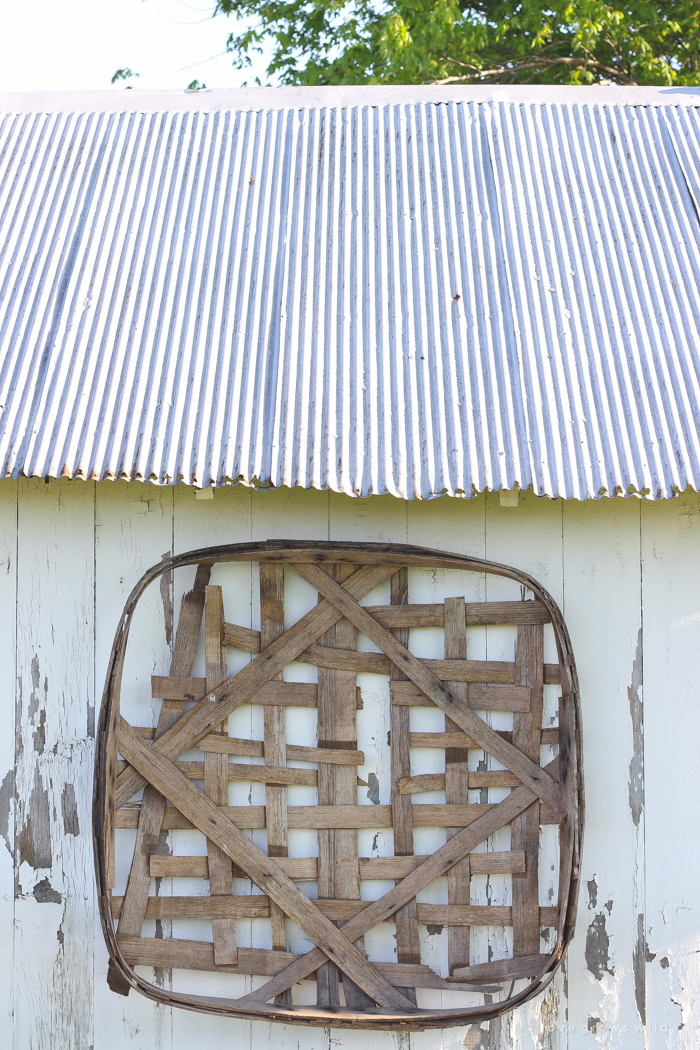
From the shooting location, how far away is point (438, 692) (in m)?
2.25

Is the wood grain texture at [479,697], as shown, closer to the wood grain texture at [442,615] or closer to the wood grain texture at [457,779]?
the wood grain texture at [457,779]

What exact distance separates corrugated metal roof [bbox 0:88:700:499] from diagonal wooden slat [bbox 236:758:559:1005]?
3.38ft

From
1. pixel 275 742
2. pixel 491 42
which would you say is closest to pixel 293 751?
pixel 275 742

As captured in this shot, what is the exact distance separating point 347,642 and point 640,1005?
1.51 metres

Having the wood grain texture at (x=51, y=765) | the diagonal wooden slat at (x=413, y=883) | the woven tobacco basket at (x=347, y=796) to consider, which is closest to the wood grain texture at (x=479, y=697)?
the woven tobacco basket at (x=347, y=796)

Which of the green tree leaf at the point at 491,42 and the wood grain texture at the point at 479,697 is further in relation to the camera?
the green tree leaf at the point at 491,42

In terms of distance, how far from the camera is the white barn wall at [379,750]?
2.30 m

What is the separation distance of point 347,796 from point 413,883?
328mm

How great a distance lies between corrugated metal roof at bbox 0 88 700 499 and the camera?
2.13 metres

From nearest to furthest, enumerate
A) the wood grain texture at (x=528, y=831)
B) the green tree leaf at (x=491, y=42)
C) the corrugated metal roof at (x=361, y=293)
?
the corrugated metal roof at (x=361, y=293) → the wood grain texture at (x=528, y=831) → the green tree leaf at (x=491, y=42)

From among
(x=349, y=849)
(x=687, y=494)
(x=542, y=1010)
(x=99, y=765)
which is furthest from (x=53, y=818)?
(x=687, y=494)

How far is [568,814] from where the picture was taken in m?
2.16

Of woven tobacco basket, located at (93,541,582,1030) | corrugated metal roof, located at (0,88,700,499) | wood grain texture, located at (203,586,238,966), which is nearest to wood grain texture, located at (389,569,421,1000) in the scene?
woven tobacco basket, located at (93,541,582,1030)

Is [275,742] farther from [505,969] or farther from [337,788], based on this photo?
[505,969]
